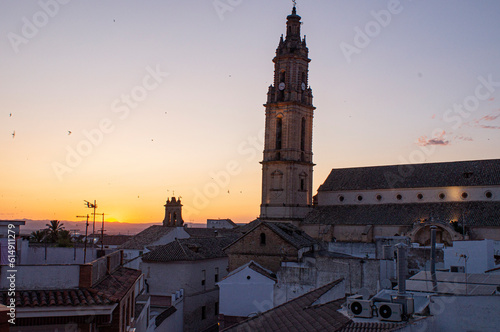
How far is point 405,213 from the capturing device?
4306cm

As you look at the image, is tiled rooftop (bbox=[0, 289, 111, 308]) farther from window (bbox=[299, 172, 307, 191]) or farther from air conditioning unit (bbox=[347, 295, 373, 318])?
window (bbox=[299, 172, 307, 191])

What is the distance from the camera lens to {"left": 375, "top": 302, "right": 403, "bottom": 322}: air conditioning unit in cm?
1041

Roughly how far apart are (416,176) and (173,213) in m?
27.9

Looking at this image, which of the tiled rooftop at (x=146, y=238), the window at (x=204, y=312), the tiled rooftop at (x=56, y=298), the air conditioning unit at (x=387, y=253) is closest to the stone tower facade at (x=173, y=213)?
the tiled rooftop at (x=146, y=238)

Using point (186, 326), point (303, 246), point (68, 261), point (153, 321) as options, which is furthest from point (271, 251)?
point (68, 261)

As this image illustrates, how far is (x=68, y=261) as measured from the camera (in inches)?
683

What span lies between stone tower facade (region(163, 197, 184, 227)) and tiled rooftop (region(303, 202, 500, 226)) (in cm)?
1780

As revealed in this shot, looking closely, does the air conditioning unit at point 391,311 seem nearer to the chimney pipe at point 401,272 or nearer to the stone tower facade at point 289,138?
the chimney pipe at point 401,272

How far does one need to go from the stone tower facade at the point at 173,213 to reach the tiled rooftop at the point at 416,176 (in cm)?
1814

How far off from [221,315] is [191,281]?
5662 millimetres

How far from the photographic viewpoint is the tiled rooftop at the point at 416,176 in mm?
42062

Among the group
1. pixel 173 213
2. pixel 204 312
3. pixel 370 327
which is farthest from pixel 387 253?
pixel 173 213

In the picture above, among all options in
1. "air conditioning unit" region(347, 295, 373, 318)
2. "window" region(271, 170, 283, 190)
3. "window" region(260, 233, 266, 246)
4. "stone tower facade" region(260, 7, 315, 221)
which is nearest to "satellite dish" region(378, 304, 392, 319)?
"air conditioning unit" region(347, 295, 373, 318)

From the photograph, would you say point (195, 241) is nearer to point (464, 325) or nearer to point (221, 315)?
point (221, 315)
